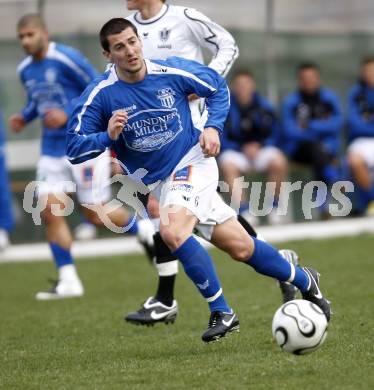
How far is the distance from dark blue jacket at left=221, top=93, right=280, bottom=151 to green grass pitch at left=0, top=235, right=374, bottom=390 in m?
2.68

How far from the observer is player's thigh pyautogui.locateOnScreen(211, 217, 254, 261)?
622cm

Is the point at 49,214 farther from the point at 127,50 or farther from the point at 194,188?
the point at 127,50

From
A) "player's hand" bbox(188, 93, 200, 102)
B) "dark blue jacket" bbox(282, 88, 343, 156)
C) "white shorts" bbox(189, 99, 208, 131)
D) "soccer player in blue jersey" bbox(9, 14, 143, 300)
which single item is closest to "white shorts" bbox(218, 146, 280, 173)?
"dark blue jacket" bbox(282, 88, 343, 156)

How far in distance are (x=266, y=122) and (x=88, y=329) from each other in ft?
20.7

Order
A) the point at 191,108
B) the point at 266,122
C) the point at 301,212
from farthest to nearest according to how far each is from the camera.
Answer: the point at 301,212 < the point at 266,122 < the point at 191,108

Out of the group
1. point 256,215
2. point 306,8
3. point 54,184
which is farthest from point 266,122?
point 54,184

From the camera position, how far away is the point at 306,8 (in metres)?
14.5

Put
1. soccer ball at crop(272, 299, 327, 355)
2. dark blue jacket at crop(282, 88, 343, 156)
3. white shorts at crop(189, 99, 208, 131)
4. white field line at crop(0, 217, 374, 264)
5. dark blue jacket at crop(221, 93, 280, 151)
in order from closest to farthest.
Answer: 1. soccer ball at crop(272, 299, 327, 355)
2. white shorts at crop(189, 99, 208, 131)
3. white field line at crop(0, 217, 374, 264)
4. dark blue jacket at crop(221, 93, 280, 151)
5. dark blue jacket at crop(282, 88, 343, 156)

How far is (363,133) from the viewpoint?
13.6 m

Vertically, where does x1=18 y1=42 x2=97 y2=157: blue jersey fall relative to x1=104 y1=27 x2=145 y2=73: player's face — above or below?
below

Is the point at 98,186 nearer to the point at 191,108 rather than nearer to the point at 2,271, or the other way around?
the point at 2,271

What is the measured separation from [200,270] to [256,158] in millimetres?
7172

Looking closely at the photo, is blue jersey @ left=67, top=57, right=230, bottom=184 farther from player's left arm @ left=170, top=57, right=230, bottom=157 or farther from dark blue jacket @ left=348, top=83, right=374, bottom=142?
dark blue jacket @ left=348, top=83, right=374, bottom=142

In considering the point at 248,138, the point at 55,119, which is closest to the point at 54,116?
the point at 55,119
